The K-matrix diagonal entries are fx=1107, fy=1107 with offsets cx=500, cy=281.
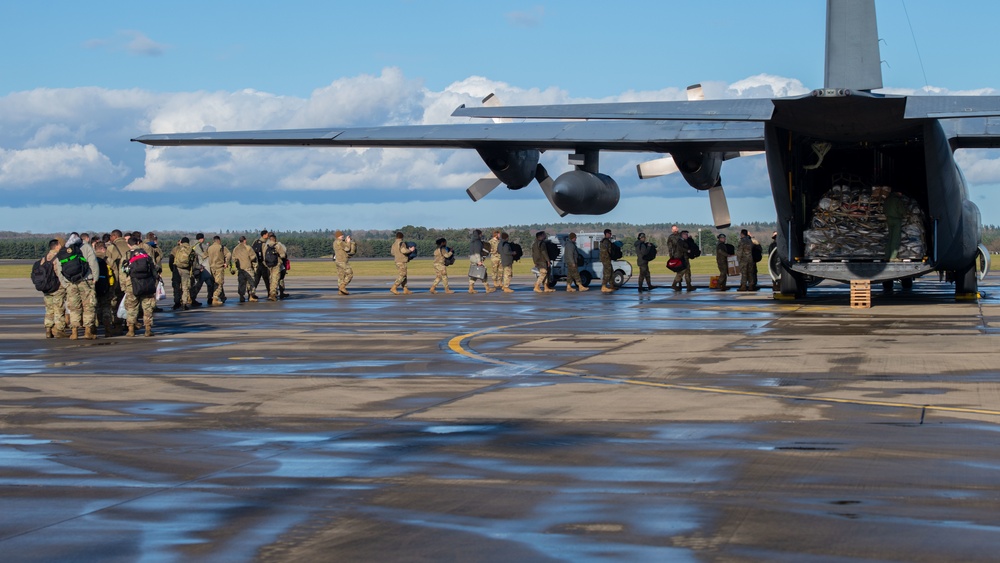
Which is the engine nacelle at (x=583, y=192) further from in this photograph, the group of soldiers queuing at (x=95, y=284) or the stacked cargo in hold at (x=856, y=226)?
the group of soldiers queuing at (x=95, y=284)

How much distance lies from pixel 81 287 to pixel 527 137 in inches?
415

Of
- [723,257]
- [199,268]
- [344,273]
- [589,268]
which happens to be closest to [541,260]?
[589,268]

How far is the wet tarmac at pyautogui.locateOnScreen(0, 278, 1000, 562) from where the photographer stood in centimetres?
A: 539

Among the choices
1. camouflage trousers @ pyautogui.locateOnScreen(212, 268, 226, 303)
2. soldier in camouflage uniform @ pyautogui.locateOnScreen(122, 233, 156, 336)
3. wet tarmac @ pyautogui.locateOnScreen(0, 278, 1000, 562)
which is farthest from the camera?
camouflage trousers @ pyautogui.locateOnScreen(212, 268, 226, 303)

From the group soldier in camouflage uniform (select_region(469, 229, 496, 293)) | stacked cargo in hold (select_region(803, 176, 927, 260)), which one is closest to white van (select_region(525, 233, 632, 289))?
soldier in camouflage uniform (select_region(469, 229, 496, 293))

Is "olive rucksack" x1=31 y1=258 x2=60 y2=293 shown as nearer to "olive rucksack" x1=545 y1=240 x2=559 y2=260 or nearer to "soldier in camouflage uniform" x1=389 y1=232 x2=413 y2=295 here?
"soldier in camouflage uniform" x1=389 y1=232 x2=413 y2=295

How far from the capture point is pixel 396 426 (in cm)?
886

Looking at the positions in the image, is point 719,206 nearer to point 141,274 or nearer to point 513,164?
point 513,164

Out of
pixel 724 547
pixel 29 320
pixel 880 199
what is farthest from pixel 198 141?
pixel 724 547

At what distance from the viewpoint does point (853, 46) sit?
65.1ft

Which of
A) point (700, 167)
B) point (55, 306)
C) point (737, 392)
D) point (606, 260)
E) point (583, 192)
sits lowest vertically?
point (737, 392)

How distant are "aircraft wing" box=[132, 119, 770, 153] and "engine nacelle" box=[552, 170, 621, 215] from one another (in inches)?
29.3

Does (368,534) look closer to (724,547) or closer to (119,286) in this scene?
(724,547)

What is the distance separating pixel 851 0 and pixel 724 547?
16.6 metres
